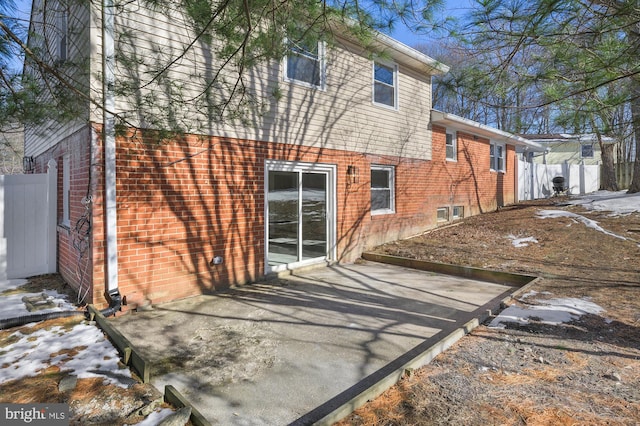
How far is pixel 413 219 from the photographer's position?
34.2 ft

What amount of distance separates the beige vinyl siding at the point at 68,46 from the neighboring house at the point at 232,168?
0.14 feet

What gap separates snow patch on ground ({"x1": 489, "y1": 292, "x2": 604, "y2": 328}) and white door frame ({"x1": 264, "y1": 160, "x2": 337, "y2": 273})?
3820mm

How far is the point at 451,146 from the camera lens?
12.3 meters

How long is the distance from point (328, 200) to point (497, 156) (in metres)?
10.5

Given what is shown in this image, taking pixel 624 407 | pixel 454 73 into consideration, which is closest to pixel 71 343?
pixel 624 407

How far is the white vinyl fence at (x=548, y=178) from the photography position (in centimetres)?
1808

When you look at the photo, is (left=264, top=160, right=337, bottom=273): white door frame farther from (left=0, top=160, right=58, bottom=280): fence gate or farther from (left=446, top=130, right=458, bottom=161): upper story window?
(left=446, top=130, right=458, bottom=161): upper story window

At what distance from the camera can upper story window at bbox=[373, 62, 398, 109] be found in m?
9.19

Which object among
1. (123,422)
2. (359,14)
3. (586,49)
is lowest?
(123,422)

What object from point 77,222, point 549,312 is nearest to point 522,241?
point 549,312

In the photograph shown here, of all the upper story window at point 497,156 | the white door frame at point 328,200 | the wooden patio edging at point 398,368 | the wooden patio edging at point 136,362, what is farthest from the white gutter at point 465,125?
the wooden patio edging at point 136,362

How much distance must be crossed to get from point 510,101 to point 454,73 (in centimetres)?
83

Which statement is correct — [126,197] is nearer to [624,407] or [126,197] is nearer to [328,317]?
[328,317]

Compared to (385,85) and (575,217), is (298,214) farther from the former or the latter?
(575,217)
